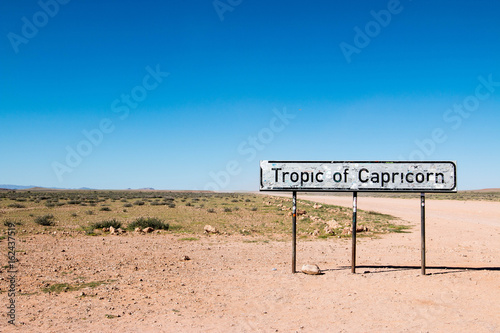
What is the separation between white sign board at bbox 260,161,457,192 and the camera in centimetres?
880

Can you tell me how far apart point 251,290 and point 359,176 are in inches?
154

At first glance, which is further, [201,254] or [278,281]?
[201,254]

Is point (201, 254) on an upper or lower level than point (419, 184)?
lower

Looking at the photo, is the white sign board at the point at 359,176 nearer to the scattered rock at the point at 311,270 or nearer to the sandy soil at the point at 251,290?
the scattered rock at the point at 311,270

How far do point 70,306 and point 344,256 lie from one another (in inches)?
327

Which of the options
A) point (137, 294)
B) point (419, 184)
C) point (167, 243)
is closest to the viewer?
point (137, 294)

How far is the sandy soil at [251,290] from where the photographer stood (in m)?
5.87

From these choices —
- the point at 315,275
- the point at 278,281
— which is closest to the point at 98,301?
the point at 278,281

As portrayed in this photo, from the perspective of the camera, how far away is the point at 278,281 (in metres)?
8.38

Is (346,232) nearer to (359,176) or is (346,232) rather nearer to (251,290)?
(359,176)

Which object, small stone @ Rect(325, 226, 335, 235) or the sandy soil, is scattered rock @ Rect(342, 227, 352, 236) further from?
the sandy soil

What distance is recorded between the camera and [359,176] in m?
8.96

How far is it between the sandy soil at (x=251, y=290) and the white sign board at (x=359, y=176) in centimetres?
223

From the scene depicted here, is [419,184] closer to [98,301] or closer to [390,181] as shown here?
[390,181]
